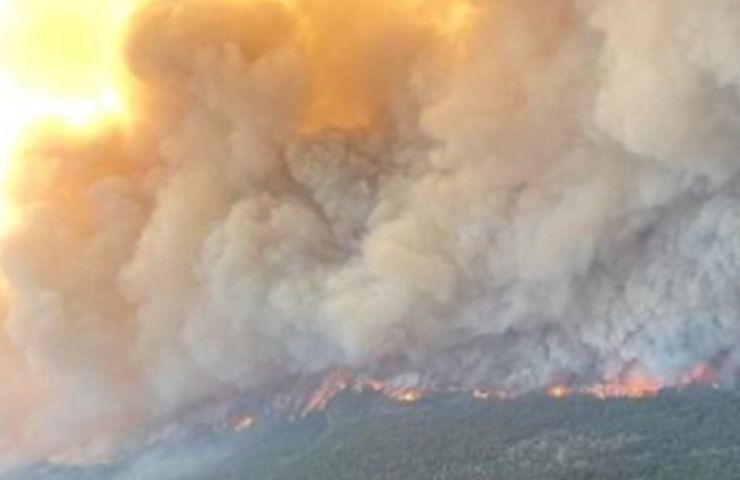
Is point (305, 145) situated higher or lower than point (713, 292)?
higher

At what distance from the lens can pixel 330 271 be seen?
4181 cm

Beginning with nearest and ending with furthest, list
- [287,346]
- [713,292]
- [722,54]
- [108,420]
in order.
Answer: [722,54]
[713,292]
[287,346]
[108,420]

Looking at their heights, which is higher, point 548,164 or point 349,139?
point 349,139

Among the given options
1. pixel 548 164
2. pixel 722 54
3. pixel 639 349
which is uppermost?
pixel 548 164

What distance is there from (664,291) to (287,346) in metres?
11.6

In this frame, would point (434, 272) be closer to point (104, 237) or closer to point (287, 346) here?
point (287, 346)

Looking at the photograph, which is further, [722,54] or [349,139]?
[349,139]

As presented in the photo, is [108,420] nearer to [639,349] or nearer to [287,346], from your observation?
[287,346]

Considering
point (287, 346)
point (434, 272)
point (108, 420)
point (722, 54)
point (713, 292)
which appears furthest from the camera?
point (108, 420)

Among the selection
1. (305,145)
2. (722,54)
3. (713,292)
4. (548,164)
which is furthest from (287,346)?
(722,54)

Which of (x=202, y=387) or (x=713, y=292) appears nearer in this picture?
(x=713, y=292)

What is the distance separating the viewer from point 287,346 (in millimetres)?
44250

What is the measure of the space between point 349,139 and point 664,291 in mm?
9636

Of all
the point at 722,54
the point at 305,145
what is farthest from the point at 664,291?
the point at 305,145
